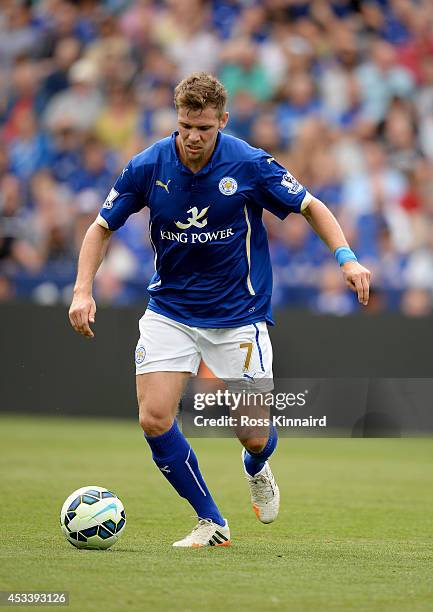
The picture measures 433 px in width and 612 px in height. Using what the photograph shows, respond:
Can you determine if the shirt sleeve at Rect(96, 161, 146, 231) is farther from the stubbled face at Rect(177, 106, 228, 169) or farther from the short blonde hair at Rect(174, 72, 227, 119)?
the short blonde hair at Rect(174, 72, 227, 119)

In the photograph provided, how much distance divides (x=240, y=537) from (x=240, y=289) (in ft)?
4.89

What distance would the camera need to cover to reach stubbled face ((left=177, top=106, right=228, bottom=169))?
634cm

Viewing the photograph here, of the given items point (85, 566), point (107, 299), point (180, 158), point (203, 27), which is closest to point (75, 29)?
point (203, 27)

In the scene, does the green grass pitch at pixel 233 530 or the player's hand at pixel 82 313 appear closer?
the green grass pitch at pixel 233 530

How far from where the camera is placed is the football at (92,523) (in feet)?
21.1

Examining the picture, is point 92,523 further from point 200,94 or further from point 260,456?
point 200,94

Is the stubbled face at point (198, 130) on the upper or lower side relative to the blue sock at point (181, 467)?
upper

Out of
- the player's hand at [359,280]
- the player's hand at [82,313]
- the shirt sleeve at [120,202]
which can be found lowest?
the player's hand at [82,313]

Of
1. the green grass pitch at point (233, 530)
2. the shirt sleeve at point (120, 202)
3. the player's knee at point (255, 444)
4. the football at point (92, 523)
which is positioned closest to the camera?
the green grass pitch at point (233, 530)

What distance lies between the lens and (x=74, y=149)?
1568 centimetres

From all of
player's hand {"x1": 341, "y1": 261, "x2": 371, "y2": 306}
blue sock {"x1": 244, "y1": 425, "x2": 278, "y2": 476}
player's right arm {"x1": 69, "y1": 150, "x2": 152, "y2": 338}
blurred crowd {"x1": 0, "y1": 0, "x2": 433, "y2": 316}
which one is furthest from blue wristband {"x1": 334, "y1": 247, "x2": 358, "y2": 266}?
blurred crowd {"x1": 0, "y1": 0, "x2": 433, "y2": 316}

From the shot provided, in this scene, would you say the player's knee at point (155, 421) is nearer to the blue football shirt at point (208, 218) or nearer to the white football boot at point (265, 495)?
the blue football shirt at point (208, 218)

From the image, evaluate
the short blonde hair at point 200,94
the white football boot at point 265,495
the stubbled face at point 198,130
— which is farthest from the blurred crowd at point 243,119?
the short blonde hair at point 200,94

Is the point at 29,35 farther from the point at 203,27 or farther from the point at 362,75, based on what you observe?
the point at 362,75
